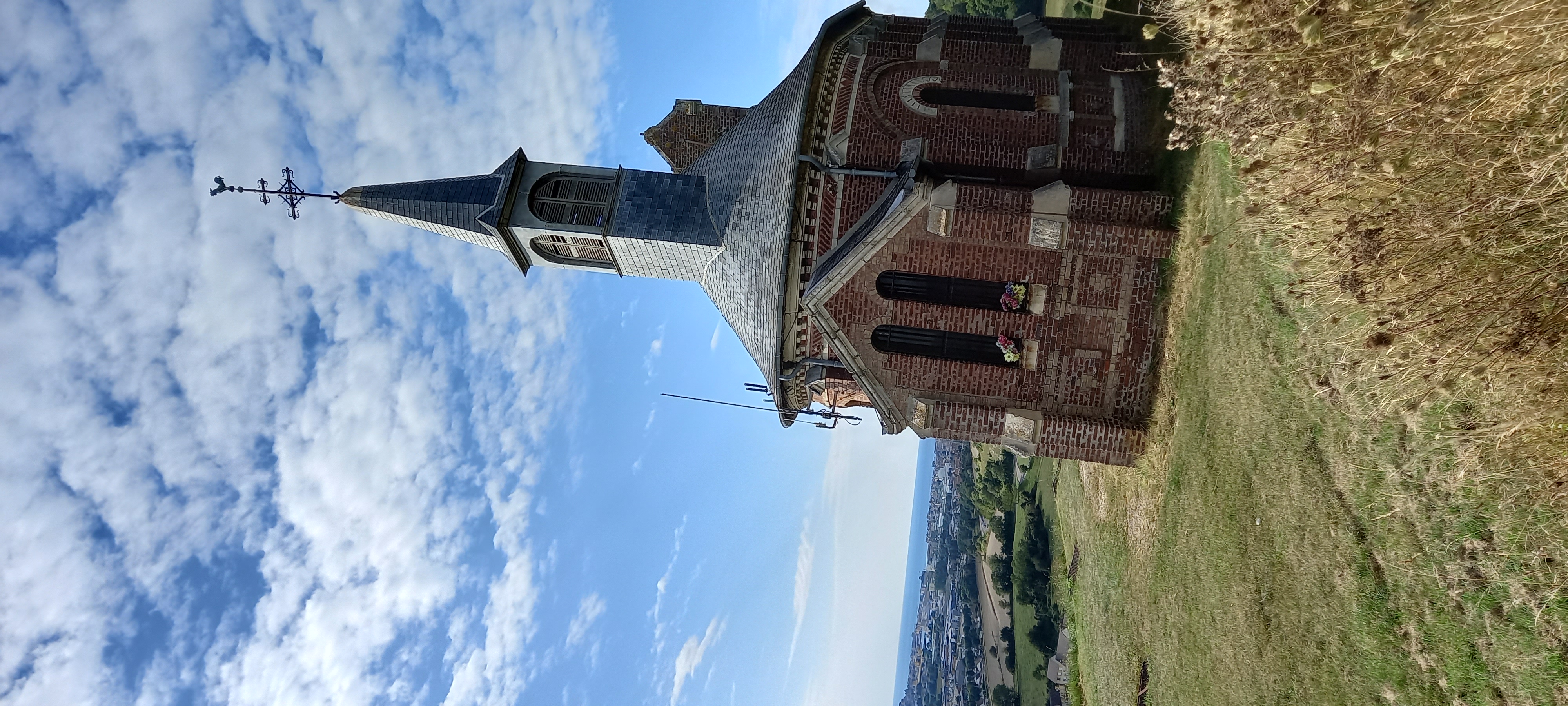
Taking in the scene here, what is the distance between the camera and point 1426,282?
805 centimetres

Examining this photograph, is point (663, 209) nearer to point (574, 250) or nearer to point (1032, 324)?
point (574, 250)

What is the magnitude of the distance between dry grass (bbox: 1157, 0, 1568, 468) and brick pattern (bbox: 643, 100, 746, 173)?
16.1 metres

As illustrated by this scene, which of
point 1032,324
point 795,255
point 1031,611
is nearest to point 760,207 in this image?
point 795,255

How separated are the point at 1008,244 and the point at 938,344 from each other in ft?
8.86

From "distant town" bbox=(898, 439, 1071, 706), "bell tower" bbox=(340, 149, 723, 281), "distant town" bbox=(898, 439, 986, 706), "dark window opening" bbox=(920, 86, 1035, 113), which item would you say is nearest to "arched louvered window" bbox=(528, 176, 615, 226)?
"bell tower" bbox=(340, 149, 723, 281)

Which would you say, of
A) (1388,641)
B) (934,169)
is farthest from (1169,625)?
(934,169)

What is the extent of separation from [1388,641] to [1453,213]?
630cm

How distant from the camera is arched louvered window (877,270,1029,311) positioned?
16.6 meters

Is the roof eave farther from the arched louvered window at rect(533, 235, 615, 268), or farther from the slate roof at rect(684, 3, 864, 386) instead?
the arched louvered window at rect(533, 235, 615, 268)

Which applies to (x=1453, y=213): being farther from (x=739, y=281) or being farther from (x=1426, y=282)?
(x=739, y=281)

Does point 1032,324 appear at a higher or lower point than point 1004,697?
Answer: higher

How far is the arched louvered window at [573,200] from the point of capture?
1930 centimetres

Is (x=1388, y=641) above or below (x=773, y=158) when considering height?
below

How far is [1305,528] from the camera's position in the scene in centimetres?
1232
